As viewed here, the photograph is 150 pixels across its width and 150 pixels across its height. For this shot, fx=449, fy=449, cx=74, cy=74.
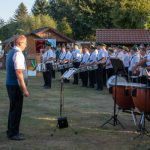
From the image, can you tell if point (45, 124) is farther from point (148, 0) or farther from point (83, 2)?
point (83, 2)

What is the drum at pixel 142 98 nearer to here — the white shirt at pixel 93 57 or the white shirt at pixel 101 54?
the white shirt at pixel 101 54

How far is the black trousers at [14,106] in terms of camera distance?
29.5 ft

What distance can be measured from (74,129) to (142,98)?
191 cm

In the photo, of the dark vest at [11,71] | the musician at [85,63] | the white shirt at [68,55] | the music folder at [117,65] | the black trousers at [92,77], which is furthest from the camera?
the white shirt at [68,55]

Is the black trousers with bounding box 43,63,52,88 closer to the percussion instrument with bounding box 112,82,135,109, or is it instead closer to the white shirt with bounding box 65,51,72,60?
the white shirt with bounding box 65,51,72,60

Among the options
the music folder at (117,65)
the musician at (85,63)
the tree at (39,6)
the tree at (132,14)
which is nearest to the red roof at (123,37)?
the tree at (132,14)

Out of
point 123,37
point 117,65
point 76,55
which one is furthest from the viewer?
point 123,37

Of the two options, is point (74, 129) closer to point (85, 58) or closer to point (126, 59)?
point (126, 59)

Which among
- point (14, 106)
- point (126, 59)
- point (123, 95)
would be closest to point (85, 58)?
point (126, 59)

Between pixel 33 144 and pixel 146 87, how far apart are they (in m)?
2.54

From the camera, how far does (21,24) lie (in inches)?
3049

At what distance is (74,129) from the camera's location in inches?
404

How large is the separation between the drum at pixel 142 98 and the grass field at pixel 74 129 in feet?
2.04

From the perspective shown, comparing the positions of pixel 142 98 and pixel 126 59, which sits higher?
pixel 126 59
